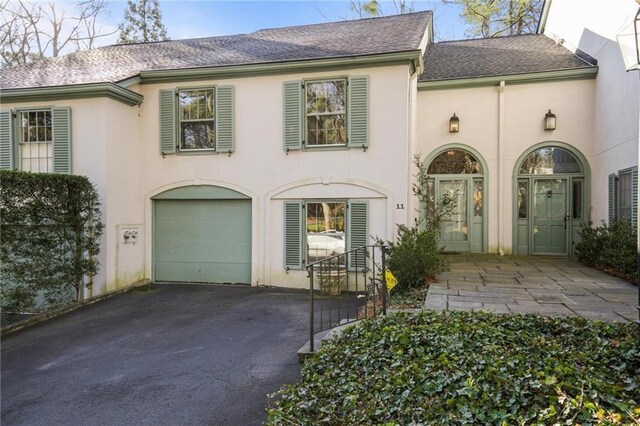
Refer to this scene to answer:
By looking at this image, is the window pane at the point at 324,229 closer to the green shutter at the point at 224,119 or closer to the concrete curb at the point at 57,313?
the green shutter at the point at 224,119

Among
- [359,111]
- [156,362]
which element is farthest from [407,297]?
[359,111]

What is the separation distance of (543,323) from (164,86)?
7815mm

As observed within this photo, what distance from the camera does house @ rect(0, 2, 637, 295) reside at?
7156mm

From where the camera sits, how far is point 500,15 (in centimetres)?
1377

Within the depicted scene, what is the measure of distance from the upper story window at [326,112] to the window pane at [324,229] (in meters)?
1.24

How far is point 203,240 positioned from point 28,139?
156 inches

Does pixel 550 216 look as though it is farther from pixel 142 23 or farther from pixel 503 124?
pixel 142 23

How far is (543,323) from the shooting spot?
3549 mm

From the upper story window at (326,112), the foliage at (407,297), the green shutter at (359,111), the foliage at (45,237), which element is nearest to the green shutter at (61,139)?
the foliage at (45,237)

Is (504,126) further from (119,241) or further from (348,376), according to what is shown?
(119,241)

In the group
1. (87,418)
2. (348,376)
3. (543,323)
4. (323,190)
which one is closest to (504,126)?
(323,190)

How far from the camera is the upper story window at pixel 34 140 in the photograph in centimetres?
755

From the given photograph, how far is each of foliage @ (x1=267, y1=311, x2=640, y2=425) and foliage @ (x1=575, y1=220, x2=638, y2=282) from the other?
350cm

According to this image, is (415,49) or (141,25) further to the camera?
(141,25)
